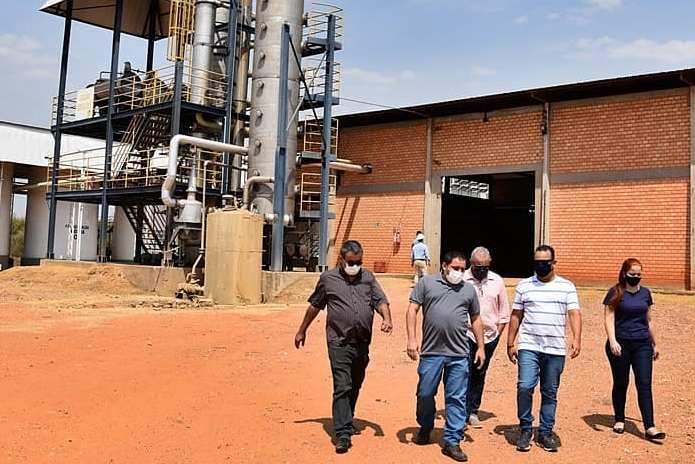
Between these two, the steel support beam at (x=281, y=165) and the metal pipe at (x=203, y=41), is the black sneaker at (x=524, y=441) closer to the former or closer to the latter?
the steel support beam at (x=281, y=165)

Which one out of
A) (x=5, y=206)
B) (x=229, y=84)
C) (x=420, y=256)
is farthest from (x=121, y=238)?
(x=420, y=256)

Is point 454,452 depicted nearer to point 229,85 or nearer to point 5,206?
point 229,85

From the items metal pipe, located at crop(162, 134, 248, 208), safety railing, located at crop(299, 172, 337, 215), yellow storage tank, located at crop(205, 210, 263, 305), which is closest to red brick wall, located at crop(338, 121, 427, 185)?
safety railing, located at crop(299, 172, 337, 215)

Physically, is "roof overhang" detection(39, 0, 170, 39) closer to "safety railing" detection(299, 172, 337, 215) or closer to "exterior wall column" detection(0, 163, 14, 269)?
"exterior wall column" detection(0, 163, 14, 269)

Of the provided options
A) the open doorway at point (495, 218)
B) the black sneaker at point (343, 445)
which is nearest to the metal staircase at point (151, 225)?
the open doorway at point (495, 218)

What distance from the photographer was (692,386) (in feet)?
28.3

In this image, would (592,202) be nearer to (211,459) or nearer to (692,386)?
(692,386)

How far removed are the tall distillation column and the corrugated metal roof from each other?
3847 mm

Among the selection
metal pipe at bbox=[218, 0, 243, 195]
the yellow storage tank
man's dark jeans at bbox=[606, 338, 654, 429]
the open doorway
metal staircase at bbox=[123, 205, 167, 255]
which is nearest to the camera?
man's dark jeans at bbox=[606, 338, 654, 429]

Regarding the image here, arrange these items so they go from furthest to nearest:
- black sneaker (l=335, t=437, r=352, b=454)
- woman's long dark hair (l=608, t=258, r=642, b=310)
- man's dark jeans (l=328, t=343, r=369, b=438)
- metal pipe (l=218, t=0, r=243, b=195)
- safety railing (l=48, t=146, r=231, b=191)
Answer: metal pipe (l=218, t=0, r=243, b=195)
safety railing (l=48, t=146, r=231, b=191)
woman's long dark hair (l=608, t=258, r=642, b=310)
man's dark jeans (l=328, t=343, r=369, b=438)
black sneaker (l=335, t=437, r=352, b=454)

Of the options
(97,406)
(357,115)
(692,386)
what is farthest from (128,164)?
(692,386)

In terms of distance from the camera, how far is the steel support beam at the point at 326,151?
843 inches

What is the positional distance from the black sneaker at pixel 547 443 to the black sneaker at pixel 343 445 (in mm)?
1703

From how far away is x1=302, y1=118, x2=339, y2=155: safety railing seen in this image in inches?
900
